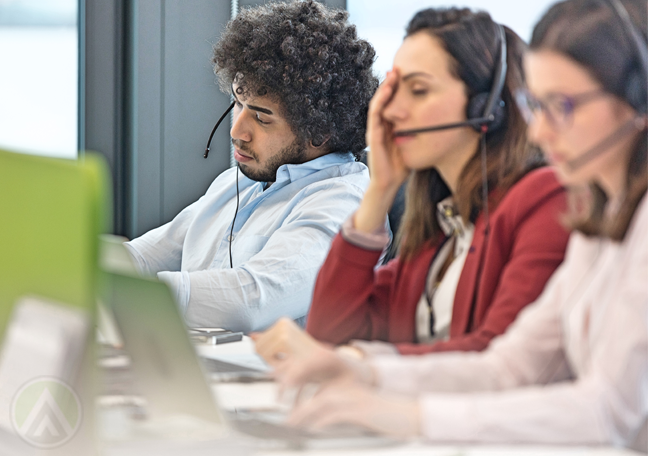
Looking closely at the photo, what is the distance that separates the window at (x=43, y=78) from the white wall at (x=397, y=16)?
0.51m

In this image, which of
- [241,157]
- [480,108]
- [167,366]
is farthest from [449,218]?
[241,157]

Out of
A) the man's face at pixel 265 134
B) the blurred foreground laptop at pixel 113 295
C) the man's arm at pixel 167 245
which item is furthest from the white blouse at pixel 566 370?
the man's arm at pixel 167 245

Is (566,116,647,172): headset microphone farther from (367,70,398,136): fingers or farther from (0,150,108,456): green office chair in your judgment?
(0,150,108,456): green office chair

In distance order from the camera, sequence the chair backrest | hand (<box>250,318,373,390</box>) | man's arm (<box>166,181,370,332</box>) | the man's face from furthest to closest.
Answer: the man's face, man's arm (<box>166,181,370,332</box>), hand (<box>250,318,373,390</box>), the chair backrest

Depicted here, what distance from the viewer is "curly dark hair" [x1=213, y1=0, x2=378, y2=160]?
112 cm

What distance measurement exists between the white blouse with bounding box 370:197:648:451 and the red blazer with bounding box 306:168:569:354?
21 mm

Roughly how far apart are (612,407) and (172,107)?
1399mm

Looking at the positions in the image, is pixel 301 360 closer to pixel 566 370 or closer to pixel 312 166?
pixel 566 370

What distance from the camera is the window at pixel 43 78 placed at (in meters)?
1.20

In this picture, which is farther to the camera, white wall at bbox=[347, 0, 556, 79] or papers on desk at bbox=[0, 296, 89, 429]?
white wall at bbox=[347, 0, 556, 79]

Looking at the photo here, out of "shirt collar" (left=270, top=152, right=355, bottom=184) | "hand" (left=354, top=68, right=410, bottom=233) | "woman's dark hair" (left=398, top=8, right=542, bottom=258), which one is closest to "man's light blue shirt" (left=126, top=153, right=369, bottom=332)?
"shirt collar" (left=270, top=152, right=355, bottom=184)

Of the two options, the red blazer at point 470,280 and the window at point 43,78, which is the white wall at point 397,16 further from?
the window at point 43,78

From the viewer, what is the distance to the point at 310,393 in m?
0.64

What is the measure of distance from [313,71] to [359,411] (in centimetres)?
69
